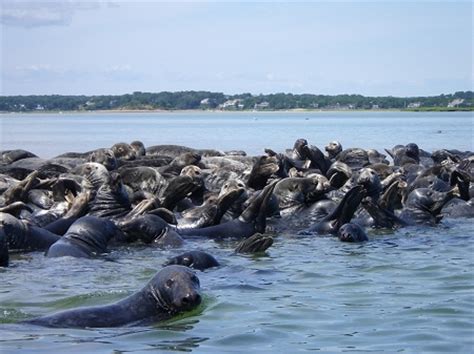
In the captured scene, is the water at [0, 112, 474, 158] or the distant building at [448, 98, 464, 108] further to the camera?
the distant building at [448, 98, 464, 108]

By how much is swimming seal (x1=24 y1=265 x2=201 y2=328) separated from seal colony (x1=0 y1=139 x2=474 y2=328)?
0.01m

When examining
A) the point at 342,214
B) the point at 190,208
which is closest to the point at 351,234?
the point at 342,214

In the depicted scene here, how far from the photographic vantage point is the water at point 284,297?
7.51 metres

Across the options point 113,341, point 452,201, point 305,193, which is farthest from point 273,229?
point 113,341

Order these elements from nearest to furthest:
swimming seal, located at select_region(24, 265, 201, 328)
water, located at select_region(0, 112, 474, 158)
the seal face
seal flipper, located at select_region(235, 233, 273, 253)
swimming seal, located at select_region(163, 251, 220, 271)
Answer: swimming seal, located at select_region(24, 265, 201, 328), swimming seal, located at select_region(163, 251, 220, 271), seal flipper, located at select_region(235, 233, 273, 253), the seal face, water, located at select_region(0, 112, 474, 158)

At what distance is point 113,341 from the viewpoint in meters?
7.36

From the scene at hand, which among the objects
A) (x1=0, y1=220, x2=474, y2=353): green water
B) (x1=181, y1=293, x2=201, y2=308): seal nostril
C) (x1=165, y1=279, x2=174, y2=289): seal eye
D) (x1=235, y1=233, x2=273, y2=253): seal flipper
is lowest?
(x1=0, y1=220, x2=474, y2=353): green water

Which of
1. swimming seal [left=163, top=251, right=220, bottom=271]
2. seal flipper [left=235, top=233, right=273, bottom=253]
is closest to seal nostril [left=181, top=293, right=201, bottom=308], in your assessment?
swimming seal [left=163, top=251, right=220, bottom=271]

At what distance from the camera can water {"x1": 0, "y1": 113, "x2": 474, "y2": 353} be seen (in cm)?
751

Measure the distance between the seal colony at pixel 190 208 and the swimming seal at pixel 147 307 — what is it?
11 millimetres

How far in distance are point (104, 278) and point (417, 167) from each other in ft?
34.4

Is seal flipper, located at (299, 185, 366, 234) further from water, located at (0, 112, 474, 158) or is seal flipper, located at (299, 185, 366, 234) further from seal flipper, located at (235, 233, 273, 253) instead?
water, located at (0, 112, 474, 158)

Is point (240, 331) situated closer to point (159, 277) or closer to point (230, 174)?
point (159, 277)

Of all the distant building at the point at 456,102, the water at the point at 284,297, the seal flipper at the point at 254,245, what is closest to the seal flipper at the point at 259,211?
the water at the point at 284,297
